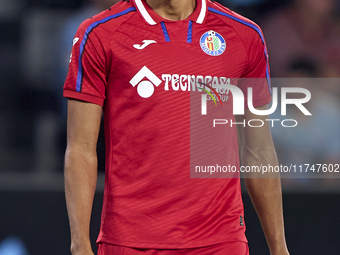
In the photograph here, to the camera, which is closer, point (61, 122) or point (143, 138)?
point (143, 138)

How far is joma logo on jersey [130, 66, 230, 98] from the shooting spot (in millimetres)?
1783

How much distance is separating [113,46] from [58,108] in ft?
5.80

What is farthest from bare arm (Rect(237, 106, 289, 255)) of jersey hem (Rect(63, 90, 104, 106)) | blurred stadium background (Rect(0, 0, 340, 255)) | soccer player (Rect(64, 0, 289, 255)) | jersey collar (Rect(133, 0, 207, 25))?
blurred stadium background (Rect(0, 0, 340, 255))

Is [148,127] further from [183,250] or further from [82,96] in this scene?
[183,250]

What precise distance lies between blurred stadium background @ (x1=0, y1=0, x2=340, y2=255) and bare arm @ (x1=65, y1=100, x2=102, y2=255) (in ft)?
4.88

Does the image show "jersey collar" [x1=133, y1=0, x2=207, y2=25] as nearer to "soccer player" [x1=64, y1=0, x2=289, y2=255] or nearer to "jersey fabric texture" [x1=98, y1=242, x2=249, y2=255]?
"soccer player" [x1=64, y1=0, x2=289, y2=255]

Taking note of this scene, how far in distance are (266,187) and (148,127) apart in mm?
535

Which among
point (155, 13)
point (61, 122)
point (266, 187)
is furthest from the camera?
point (61, 122)

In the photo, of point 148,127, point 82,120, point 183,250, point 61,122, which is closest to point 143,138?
point 148,127

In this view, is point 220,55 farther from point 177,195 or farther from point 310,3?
point 310,3

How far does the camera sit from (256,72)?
1951 millimetres

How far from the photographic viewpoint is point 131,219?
5.86 feet

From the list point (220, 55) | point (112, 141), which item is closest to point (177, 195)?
point (112, 141)

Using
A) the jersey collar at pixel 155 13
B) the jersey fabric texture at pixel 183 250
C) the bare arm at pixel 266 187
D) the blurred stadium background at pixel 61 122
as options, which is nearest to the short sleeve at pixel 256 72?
the bare arm at pixel 266 187
